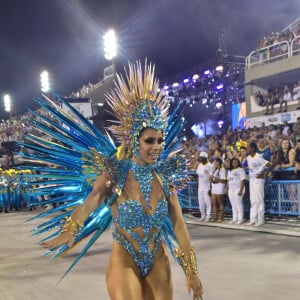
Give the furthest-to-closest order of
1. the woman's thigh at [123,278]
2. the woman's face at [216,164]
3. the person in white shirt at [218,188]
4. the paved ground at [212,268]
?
the woman's face at [216,164], the person in white shirt at [218,188], the paved ground at [212,268], the woman's thigh at [123,278]

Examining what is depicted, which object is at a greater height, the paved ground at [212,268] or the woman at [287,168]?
the woman at [287,168]

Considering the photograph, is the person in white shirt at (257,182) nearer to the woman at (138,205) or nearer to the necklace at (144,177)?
the woman at (138,205)

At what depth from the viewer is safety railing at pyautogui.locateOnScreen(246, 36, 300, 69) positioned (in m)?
17.0

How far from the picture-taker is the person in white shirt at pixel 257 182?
8.62 metres

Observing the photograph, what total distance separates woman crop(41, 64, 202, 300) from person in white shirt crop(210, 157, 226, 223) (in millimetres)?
6729

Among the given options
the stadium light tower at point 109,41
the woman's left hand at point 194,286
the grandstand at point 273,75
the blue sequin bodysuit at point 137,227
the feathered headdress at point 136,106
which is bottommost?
the woman's left hand at point 194,286

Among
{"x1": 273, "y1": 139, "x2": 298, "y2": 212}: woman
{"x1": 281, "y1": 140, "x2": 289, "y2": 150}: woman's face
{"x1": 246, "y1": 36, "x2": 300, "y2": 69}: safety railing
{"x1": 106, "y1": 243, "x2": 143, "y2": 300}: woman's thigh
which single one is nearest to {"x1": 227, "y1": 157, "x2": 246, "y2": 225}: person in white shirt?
{"x1": 273, "y1": 139, "x2": 298, "y2": 212}: woman

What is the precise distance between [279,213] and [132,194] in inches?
268

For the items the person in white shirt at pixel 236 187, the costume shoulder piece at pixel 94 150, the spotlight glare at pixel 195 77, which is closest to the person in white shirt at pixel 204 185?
the person in white shirt at pixel 236 187

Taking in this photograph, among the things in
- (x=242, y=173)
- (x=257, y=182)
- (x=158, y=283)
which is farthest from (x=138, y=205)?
(x=242, y=173)

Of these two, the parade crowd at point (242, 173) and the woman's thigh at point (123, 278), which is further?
the parade crowd at point (242, 173)

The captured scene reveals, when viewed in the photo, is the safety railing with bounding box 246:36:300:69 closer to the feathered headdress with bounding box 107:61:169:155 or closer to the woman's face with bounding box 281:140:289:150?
the woman's face with bounding box 281:140:289:150

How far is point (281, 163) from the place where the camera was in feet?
29.3

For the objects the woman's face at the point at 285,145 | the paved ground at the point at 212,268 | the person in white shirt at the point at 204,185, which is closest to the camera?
the paved ground at the point at 212,268
